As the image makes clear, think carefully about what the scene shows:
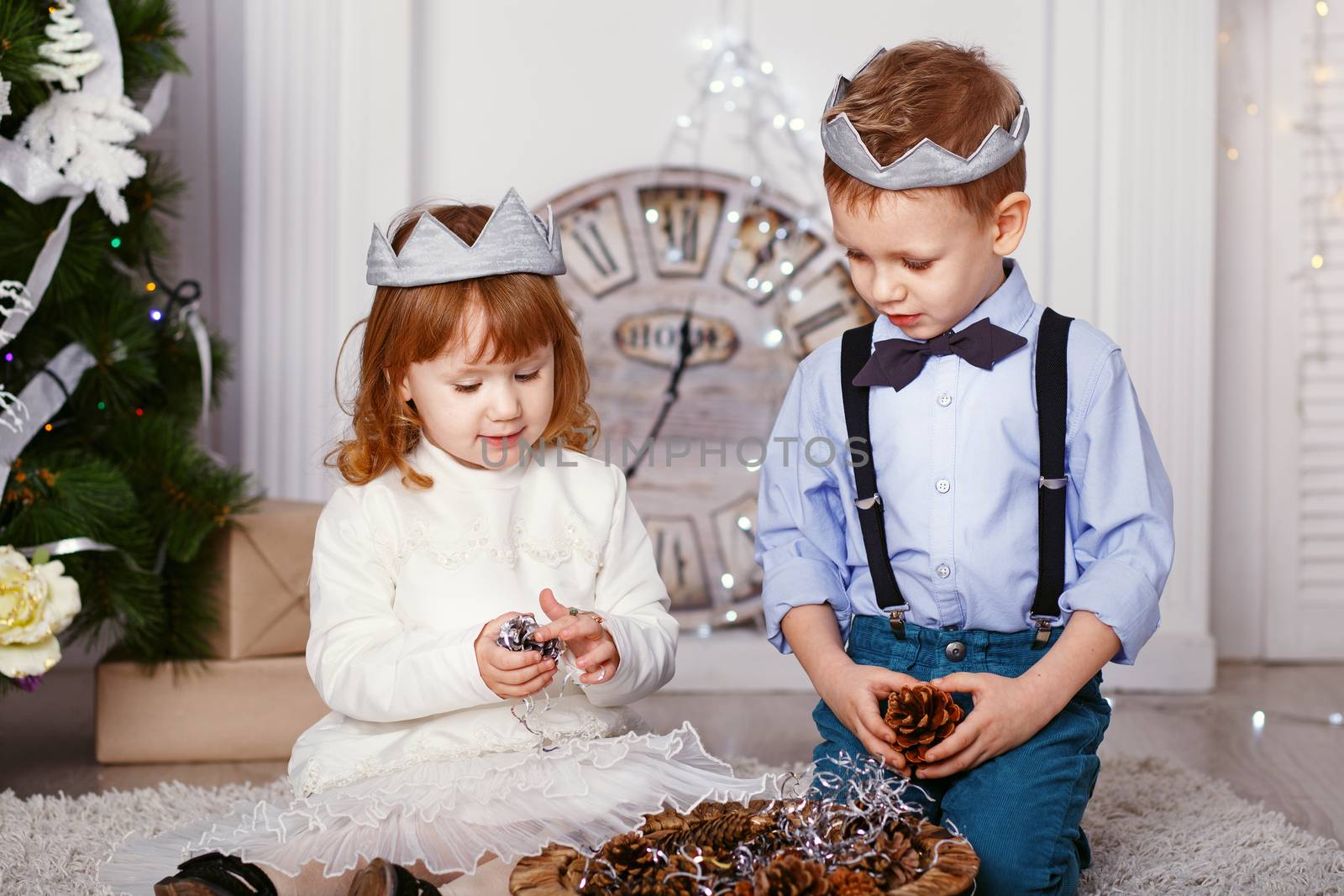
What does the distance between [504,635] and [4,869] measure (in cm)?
72

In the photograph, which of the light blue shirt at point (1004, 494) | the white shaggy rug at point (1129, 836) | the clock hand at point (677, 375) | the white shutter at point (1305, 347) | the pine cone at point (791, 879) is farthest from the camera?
the white shutter at point (1305, 347)

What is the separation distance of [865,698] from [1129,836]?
54 cm

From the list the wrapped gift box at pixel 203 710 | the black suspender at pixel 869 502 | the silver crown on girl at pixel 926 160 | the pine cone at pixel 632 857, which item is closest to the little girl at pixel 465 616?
the pine cone at pixel 632 857

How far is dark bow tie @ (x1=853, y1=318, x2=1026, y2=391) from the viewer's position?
52.2 inches

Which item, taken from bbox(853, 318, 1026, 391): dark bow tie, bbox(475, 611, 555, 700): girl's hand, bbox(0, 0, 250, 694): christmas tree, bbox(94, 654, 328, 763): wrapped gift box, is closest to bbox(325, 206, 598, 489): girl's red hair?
bbox(475, 611, 555, 700): girl's hand

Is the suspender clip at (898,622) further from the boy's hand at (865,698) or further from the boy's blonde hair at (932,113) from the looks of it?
the boy's blonde hair at (932,113)

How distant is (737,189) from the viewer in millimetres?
2453

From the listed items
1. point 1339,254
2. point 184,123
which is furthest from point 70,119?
point 1339,254

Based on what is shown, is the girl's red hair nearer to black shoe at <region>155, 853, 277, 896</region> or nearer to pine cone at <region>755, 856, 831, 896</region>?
black shoe at <region>155, 853, 277, 896</region>

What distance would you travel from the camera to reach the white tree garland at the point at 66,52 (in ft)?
5.62

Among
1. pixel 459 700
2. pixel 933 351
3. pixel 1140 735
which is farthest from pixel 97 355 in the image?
pixel 1140 735

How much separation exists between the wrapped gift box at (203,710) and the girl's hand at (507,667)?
857 millimetres

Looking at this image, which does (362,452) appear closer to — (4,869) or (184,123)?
(4,869)

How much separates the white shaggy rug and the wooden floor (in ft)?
0.32
